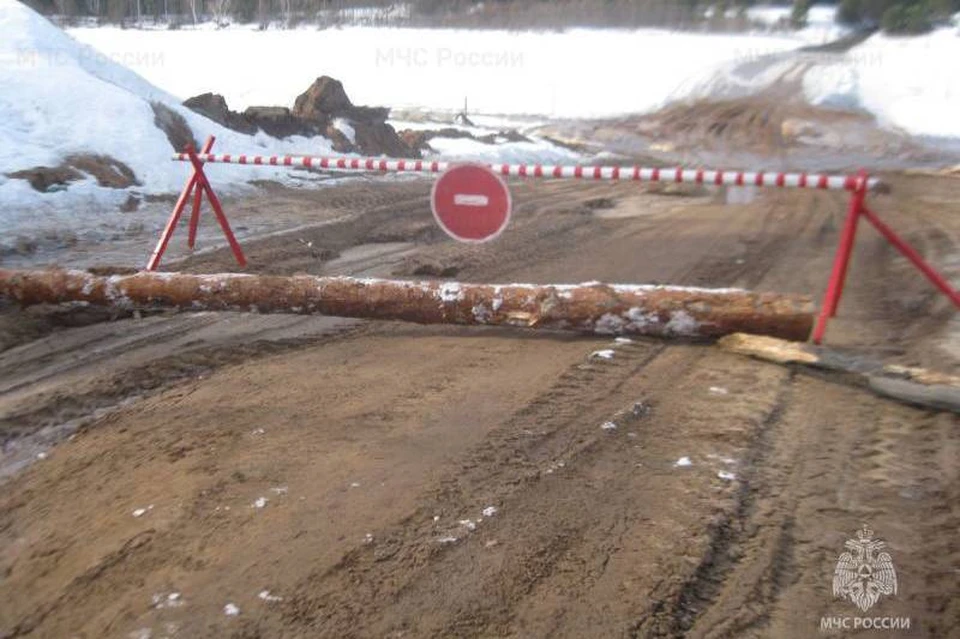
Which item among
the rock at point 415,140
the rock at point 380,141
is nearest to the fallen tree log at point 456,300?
the rock at point 380,141

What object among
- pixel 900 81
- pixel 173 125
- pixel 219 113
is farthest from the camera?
pixel 900 81

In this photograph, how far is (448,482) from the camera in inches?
155

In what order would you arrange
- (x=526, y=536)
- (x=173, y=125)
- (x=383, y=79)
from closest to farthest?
1. (x=526, y=536)
2. (x=173, y=125)
3. (x=383, y=79)

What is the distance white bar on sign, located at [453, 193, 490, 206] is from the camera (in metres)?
7.45

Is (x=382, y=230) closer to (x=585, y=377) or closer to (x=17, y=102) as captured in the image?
(x=585, y=377)

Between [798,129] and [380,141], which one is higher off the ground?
[798,129]

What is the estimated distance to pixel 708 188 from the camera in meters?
16.4

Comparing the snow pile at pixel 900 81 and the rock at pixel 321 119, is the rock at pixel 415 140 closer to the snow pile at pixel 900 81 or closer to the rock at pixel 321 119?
the rock at pixel 321 119

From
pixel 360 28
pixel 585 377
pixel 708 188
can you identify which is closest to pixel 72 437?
pixel 585 377

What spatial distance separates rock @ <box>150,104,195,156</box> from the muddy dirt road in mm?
9580

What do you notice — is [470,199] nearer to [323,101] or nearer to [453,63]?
[323,101]

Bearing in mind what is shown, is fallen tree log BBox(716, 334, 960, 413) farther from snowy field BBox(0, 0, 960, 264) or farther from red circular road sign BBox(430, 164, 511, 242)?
snowy field BBox(0, 0, 960, 264)

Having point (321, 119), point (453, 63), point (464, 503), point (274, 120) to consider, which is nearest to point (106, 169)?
point (274, 120)

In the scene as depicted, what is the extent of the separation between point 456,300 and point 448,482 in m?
2.48
